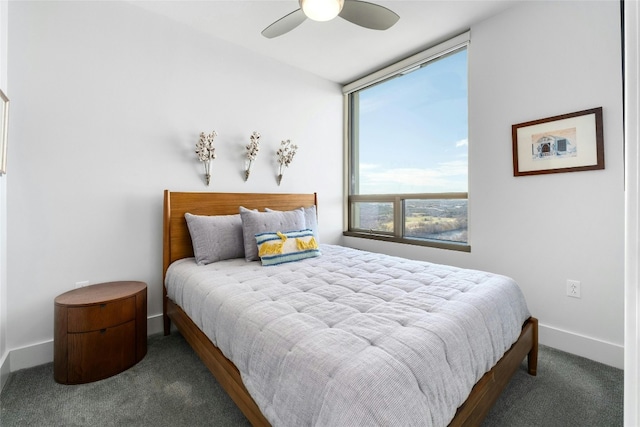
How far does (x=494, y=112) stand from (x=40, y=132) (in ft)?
11.5

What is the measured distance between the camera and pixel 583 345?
2059 millimetres

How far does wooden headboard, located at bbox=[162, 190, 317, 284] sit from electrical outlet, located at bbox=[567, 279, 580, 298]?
262 cm

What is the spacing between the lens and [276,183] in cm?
321

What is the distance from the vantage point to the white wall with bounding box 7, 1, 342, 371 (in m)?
1.94

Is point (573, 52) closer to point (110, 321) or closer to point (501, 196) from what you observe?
point (501, 196)

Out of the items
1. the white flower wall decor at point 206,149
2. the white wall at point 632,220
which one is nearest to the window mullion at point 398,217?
the white flower wall decor at point 206,149

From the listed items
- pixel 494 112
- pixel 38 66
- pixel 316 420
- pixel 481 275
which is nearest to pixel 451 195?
pixel 494 112

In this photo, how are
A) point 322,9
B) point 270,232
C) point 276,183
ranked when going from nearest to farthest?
point 322,9 → point 270,232 → point 276,183

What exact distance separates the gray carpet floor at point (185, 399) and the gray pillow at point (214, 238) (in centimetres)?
78

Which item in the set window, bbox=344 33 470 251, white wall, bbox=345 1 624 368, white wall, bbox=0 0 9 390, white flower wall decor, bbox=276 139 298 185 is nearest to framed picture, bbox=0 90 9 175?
white wall, bbox=0 0 9 390

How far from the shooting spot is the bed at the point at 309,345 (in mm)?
875

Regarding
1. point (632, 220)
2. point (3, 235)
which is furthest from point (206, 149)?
point (632, 220)

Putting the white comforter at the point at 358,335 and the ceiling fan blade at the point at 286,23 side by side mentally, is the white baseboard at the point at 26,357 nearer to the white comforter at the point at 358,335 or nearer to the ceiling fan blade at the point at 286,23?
the white comforter at the point at 358,335

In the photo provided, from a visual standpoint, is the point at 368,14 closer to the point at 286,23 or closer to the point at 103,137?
the point at 286,23
